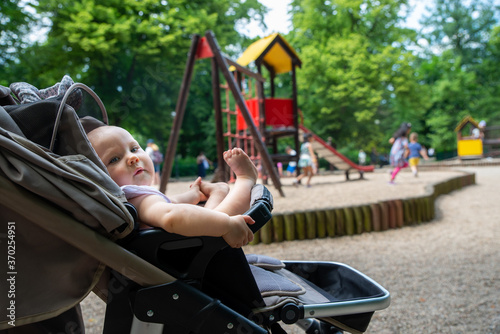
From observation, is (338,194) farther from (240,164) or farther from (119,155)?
(119,155)

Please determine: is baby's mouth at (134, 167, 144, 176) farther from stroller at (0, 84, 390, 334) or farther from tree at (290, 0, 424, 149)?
tree at (290, 0, 424, 149)

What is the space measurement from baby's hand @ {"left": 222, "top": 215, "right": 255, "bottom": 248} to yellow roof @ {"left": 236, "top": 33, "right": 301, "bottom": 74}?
29.3 feet

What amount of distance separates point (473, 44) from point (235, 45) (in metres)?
25.1

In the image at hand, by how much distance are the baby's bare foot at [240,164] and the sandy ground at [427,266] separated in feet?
4.82

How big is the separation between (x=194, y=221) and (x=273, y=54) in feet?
33.3

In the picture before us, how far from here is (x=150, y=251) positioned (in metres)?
1.07

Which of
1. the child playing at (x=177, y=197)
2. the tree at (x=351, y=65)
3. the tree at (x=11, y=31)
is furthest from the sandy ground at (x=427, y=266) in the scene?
the tree at (x=351, y=65)

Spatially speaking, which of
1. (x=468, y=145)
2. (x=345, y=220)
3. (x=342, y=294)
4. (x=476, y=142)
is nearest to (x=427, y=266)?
(x=345, y=220)

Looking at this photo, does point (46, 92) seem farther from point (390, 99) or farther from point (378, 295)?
point (390, 99)

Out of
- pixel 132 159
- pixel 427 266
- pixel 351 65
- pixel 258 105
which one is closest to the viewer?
pixel 132 159

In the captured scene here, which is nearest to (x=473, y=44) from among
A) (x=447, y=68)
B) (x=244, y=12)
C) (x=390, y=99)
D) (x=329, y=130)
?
(x=447, y=68)

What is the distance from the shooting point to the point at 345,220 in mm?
5281

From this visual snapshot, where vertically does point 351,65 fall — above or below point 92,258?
above

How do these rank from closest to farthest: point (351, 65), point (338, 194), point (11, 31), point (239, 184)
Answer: point (239, 184) < point (338, 194) < point (11, 31) < point (351, 65)
